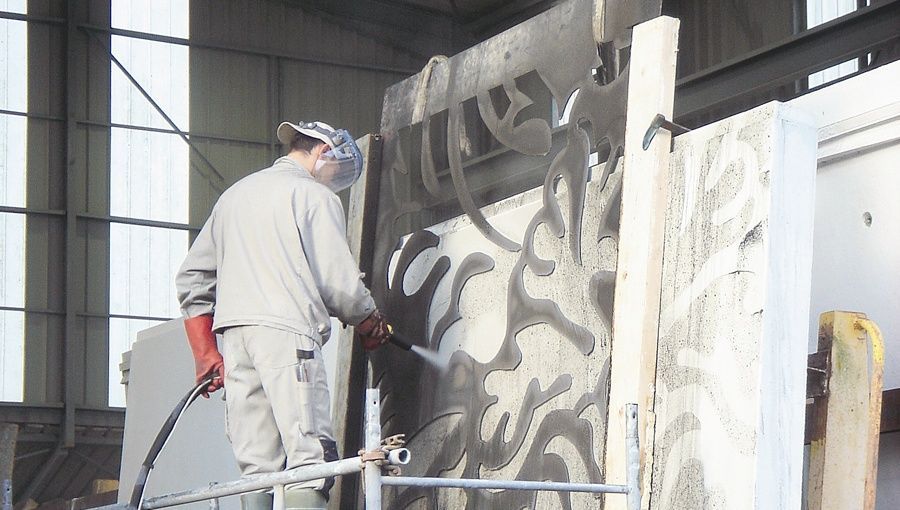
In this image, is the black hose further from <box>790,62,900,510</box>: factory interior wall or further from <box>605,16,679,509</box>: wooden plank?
<box>790,62,900,510</box>: factory interior wall

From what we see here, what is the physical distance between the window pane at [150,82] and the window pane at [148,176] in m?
0.24

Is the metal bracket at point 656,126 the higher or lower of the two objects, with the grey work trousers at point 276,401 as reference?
higher

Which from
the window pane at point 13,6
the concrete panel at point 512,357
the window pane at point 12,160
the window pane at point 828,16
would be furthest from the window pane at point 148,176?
the concrete panel at point 512,357

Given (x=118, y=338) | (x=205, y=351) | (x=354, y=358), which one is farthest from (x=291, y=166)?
(x=118, y=338)

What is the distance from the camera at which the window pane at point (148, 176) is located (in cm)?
1711

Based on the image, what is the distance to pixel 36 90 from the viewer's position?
16.9 metres

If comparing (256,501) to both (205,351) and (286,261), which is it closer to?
(205,351)

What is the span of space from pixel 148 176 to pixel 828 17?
951 centimetres

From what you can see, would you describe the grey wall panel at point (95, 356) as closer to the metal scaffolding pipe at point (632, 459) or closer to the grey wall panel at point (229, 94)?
the grey wall panel at point (229, 94)

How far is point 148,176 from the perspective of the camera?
17344 mm

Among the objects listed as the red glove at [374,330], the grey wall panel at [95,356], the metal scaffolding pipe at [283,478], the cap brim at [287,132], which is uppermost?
the cap brim at [287,132]

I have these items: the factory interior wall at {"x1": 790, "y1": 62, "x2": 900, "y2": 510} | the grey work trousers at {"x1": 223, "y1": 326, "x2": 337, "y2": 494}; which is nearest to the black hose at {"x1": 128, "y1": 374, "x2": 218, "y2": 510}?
the grey work trousers at {"x1": 223, "y1": 326, "x2": 337, "y2": 494}

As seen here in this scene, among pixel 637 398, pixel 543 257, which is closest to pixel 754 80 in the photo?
pixel 543 257

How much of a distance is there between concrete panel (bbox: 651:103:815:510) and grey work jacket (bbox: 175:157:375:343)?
1025 millimetres
